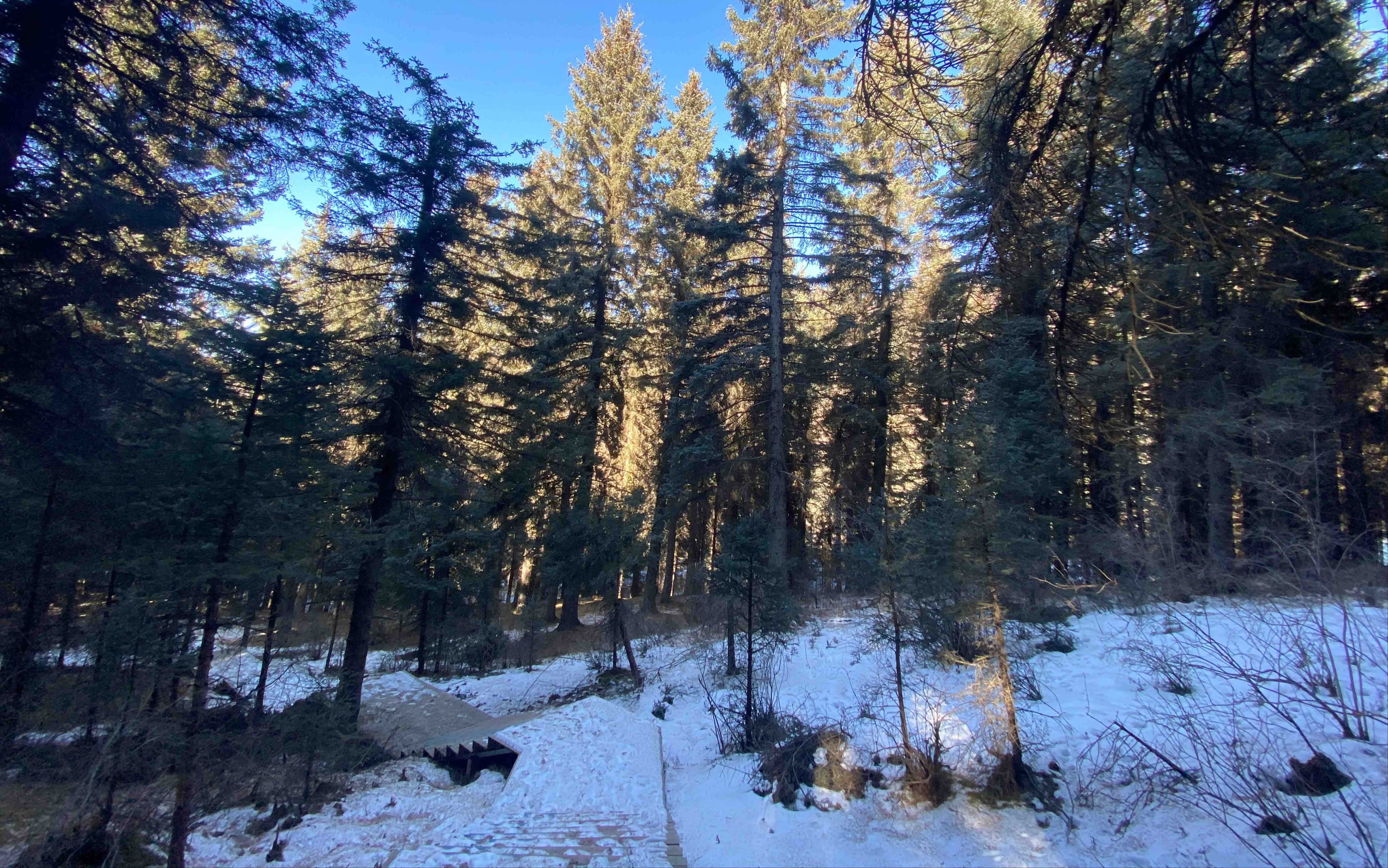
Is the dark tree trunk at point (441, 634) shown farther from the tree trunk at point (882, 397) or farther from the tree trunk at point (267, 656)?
the tree trunk at point (882, 397)

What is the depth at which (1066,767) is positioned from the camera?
612 centimetres

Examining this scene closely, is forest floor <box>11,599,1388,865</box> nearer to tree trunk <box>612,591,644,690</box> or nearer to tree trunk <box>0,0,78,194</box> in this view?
tree trunk <box>612,591,644,690</box>

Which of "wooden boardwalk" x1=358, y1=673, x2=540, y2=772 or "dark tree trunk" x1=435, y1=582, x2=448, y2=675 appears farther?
"dark tree trunk" x1=435, y1=582, x2=448, y2=675

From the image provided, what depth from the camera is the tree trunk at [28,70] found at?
5.56 metres

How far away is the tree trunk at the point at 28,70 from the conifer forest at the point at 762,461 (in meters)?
0.03

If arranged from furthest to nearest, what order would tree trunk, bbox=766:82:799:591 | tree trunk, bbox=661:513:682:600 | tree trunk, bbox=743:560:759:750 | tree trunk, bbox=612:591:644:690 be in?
tree trunk, bbox=661:513:682:600 → tree trunk, bbox=766:82:799:591 → tree trunk, bbox=612:591:644:690 → tree trunk, bbox=743:560:759:750

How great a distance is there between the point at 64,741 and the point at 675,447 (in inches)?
500

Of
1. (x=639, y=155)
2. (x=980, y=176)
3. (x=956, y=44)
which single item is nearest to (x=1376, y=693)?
(x=980, y=176)

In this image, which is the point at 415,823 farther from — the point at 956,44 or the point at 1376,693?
the point at 1376,693

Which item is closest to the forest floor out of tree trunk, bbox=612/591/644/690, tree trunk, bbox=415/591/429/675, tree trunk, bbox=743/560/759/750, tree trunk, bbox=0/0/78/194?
tree trunk, bbox=743/560/759/750

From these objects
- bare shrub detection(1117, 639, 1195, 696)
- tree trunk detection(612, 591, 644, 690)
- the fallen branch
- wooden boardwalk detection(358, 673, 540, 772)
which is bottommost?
wooden boardwalk detection(358, 673, 540, 772)

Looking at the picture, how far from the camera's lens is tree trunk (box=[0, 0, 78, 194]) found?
219 inches

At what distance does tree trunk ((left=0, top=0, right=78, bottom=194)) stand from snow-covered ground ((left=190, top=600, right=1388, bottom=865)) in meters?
7.69

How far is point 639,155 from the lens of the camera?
19.4 m
